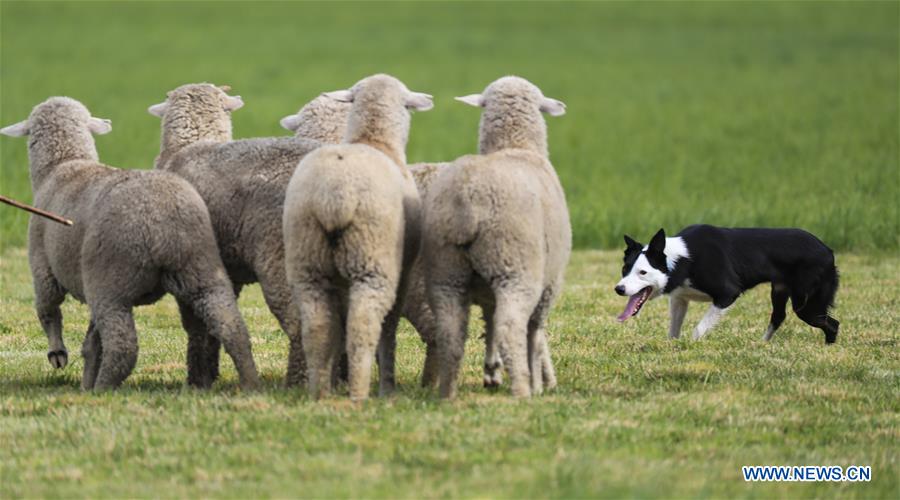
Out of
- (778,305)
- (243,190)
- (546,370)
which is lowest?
(546,370)

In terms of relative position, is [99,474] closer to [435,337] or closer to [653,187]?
[435,337]

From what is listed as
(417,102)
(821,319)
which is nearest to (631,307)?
(821,319)

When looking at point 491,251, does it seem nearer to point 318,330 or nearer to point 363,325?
point 363,325

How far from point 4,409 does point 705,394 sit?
3992 mm

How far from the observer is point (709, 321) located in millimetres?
11023

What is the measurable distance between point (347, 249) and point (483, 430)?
127 centimetres

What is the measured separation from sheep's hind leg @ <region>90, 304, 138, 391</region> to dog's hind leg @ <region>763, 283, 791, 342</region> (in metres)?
5.11

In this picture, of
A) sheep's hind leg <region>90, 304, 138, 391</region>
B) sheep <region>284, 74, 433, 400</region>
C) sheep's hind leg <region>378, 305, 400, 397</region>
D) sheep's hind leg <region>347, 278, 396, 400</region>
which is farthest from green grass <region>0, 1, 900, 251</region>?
sheep's hind leg <region>347, 278, 396, 400</region>

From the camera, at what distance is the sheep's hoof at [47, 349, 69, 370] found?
960 centimetres

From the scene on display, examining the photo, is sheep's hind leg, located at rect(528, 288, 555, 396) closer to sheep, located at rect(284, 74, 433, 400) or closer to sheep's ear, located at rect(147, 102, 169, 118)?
sheep, located at rect(284, 74, 433, 400)

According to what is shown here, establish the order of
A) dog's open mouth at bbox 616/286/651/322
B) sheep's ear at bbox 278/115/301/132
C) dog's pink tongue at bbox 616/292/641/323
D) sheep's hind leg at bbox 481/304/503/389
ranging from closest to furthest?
1. sheep's hind leg at bbox 481/304/503/389
2. dog's pink tongue at bbox 616/292/641/323
3. sheep's ear at bbox 278/115/301/132
4. dog's open mouth at bbox 616/286/651/322

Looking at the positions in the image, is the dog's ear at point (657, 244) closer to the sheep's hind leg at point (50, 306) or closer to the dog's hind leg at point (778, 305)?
the dog's hind leg at point (778, 305)

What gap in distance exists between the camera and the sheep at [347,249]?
7727 millimetres

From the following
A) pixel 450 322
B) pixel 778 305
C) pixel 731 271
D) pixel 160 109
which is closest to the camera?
pixel 450 322
